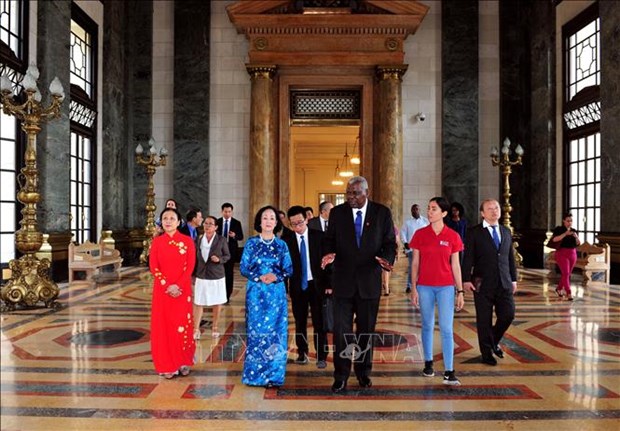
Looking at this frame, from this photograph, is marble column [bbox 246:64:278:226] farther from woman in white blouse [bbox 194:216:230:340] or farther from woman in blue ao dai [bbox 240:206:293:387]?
woman in blue ao dai [bbox 240:206:293:387]

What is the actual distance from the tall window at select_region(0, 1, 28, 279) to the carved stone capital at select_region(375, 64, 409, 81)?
905 cm

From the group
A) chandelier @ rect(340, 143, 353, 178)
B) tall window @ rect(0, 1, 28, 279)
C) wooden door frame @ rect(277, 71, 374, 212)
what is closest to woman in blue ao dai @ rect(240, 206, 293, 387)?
tall window @ rect(0, 1, 28, 279)

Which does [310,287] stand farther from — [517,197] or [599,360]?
[517,197]

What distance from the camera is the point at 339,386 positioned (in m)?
4.63

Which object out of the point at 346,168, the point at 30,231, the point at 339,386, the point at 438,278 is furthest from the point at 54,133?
the point at 346,168

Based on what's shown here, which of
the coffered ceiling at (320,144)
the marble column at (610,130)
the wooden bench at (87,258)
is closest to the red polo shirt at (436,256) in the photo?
the marble column at (610,130)

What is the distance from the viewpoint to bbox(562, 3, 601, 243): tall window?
13.7 metres

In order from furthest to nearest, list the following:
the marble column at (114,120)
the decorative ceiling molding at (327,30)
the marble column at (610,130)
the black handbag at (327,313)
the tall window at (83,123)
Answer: the decorative ceiling molding at (327,30)
the marble column at (114,120)
the tall window at (83,123)
the marble column at (610,130)
the black handbag at (327,313)

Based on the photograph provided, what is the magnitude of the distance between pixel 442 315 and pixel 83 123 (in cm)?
1204

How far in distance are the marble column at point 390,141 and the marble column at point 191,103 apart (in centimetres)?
518

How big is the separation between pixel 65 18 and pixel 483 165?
1195 cm

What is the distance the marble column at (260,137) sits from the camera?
16.0 m

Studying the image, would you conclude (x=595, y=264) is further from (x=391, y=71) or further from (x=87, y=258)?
(x=87, y=258)

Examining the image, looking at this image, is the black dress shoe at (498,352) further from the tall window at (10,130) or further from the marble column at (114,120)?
the marble column at (114,120)
